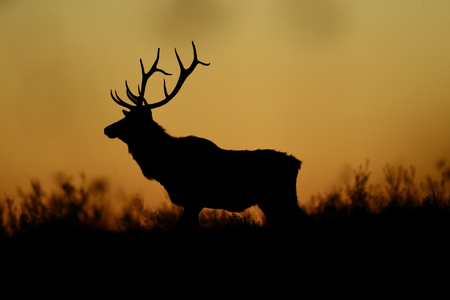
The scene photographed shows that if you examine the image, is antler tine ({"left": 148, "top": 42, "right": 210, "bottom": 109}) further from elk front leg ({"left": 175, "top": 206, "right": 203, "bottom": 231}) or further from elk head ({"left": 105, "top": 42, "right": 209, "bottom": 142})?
elk front leg ({"left": 175, "top": 206, "right": 203, "bottom": 231})

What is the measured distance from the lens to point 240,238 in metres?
5.42

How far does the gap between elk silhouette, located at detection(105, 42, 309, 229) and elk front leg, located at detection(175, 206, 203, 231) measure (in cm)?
14

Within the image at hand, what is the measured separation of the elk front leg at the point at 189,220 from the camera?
18.9 feet

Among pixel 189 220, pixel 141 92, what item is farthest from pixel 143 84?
pixel 189 220

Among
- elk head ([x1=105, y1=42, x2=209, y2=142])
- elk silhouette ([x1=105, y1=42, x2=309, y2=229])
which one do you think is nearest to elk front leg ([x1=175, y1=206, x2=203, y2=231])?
elk silhouette ([x1=105, y1=42, x2=309, y2=229])

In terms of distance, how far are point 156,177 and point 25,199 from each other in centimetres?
217

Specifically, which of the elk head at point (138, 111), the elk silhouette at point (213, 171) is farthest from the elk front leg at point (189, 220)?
the elk head at point (138, 111)

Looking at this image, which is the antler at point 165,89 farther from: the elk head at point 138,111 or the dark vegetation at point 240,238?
the dark vegetation at point 240,238

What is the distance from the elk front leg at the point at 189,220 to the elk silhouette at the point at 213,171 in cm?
14

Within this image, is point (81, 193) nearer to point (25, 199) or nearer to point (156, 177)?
point (25, 199)

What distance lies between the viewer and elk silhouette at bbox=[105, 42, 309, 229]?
248 inches

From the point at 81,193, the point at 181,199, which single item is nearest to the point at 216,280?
A: the point at 181,199

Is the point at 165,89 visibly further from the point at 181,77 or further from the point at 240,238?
the point at 240,238

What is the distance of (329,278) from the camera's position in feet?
13.1
